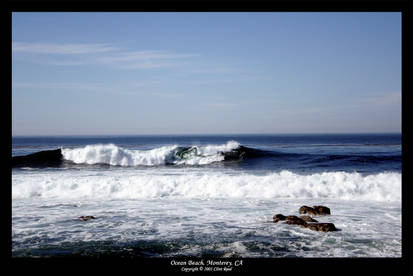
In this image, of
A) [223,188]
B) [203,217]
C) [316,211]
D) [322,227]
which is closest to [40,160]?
[223,188]

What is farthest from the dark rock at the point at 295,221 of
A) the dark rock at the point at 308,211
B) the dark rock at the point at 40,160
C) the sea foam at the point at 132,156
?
the dark rock at the point at 40,160

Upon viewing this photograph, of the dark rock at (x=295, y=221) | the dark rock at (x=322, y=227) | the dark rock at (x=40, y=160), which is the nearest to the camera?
the dark rock at (x=322, y=227)

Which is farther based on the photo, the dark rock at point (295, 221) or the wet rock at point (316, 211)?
the wet rock at point (316, 211)

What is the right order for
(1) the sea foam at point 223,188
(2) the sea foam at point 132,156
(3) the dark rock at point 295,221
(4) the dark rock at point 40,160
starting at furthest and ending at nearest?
(2) the sea foam at point 132,156 < (4) the dark rock at point 40,160 < (1) the sea foam at point 223,188 < (3) the dark rock at point 295,221

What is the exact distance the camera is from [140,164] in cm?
1548

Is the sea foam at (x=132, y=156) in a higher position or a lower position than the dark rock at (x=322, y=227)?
higher

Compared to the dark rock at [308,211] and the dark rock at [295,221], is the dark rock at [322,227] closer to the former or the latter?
the dark rock at [295,221]

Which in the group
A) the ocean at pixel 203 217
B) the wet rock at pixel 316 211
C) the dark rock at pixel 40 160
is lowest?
the ocean at pixel 203 217

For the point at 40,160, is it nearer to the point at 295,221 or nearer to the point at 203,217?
the point at 203,217

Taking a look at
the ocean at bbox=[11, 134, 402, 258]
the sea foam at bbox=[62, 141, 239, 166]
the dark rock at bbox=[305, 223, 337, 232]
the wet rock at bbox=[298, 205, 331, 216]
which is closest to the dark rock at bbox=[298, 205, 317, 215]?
the wet rock at bbox=[298, 205, 331, 216]

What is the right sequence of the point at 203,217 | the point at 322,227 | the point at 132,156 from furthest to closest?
1. the point at 132,156
2. the point at 203,217
3. the point at 322,227
